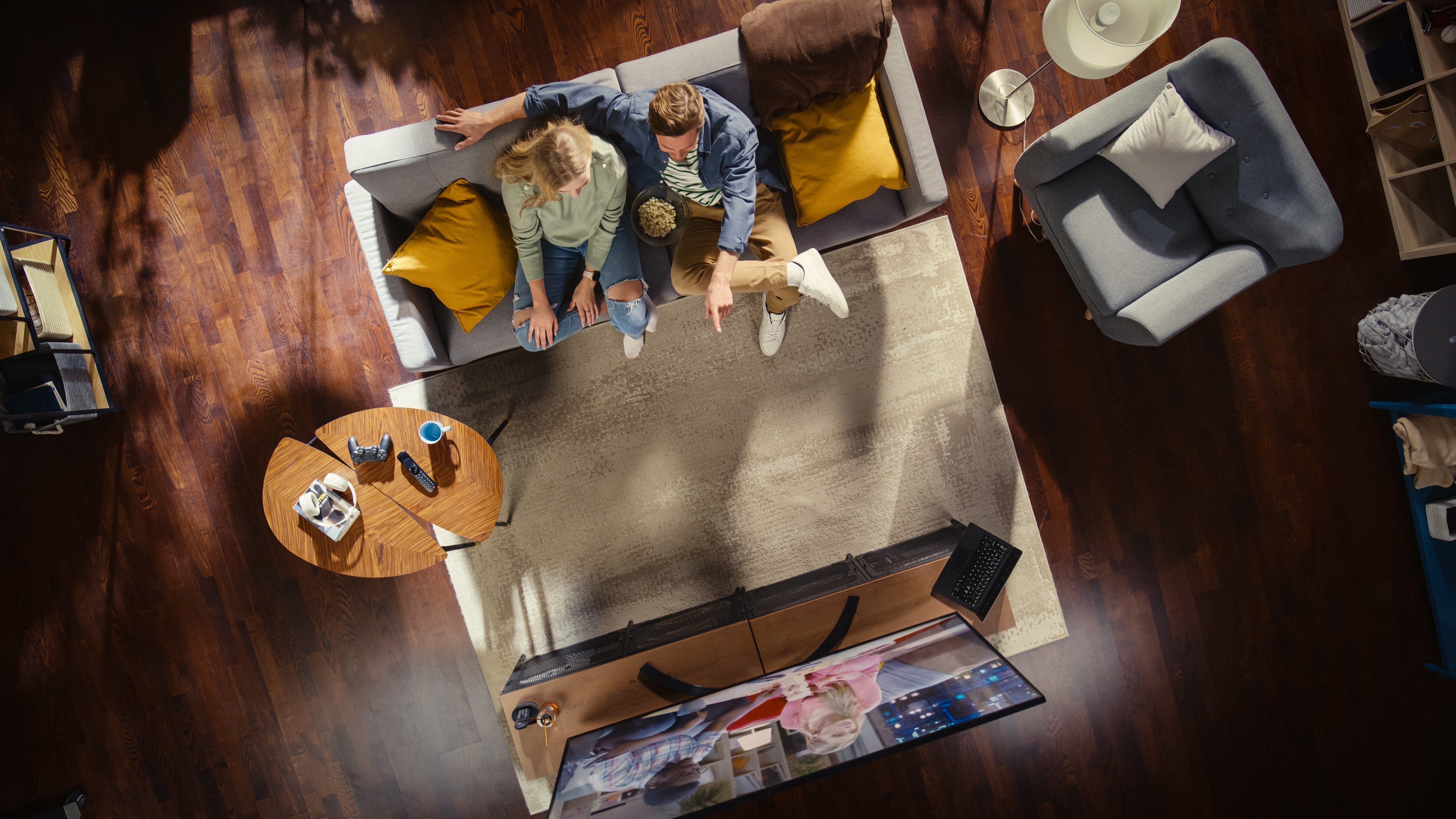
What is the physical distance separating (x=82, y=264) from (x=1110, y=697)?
16.0ft

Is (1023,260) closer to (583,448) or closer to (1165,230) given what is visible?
(1165,230)

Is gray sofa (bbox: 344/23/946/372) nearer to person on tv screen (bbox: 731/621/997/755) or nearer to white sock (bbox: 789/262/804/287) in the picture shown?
white sock (bbox: 789/262/804/287)

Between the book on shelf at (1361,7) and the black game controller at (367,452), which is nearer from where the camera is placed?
the black game controller at (367,452)

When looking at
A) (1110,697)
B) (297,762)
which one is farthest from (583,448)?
(1110,697)

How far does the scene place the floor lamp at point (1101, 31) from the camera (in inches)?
84.1

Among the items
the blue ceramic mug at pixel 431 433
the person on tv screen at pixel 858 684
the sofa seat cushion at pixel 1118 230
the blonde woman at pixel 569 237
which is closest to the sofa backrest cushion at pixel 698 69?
the blonde woman at pixel 569 237

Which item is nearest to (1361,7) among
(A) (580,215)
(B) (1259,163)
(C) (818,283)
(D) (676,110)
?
(B) (1259,163)

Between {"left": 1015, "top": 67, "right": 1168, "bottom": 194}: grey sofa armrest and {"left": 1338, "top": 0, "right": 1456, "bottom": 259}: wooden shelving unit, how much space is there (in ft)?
4.12

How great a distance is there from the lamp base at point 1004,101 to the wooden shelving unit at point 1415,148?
4.74 ft

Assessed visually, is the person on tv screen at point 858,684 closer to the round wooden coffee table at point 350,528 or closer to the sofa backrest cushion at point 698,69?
the round wooden coffee table at point 350,528

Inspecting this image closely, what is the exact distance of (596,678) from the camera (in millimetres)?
2359

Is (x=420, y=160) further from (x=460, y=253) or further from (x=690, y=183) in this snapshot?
(x=690, y=183)

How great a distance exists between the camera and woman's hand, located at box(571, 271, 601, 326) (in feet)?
8.04

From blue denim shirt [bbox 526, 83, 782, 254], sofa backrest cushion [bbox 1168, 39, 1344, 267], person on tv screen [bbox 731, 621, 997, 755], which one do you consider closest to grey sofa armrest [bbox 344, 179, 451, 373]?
blue denim shirt [bbox 526, 83, 782, 254]
